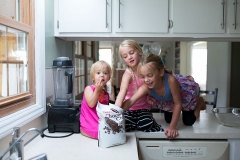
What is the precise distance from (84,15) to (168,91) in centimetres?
80

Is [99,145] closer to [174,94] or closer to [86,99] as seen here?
[86,99]

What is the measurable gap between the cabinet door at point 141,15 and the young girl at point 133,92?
0.30 metres

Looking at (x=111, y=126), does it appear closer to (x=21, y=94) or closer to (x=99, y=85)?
(x=99, y=85)

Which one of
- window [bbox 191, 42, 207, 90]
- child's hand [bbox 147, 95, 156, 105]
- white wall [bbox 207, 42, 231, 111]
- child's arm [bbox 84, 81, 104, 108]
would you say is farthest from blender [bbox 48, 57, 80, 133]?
window [bbox 191, 42, 207, 90]

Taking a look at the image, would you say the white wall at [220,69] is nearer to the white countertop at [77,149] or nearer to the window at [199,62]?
the white countertop at [77,149]

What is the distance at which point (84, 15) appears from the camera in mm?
1479

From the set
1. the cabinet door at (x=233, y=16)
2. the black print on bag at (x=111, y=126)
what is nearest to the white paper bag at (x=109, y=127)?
the black print on bag at (x=111, y=126)

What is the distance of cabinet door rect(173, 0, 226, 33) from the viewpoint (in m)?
1.49

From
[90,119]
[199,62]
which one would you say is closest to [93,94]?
[90,119]

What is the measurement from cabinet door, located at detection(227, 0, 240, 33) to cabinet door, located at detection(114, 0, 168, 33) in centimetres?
46

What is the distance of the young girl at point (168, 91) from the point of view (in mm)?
1157

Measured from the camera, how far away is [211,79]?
3.17m

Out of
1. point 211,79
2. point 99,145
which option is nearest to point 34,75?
point 99,145

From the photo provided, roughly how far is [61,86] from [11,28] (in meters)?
0.48
